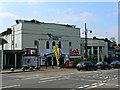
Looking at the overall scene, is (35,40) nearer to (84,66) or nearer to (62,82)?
(84,66)

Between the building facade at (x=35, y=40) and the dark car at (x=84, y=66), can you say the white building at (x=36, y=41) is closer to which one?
the building facade at (x=35, y=40)

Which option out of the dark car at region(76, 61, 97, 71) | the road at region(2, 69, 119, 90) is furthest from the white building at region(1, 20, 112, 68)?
the road at region(2, 69, 119, 90)

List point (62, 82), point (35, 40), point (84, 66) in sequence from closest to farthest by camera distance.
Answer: point (62, 82)
point (84, 66)
point (35, 40)

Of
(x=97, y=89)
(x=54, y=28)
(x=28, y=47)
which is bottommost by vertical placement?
(x=97, y=89)

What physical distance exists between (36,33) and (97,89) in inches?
1852

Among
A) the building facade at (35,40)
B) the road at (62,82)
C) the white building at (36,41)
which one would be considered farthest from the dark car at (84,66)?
the road at (62,82)

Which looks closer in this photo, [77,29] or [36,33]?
[36,33]

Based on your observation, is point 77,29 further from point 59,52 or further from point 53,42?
point 59,52

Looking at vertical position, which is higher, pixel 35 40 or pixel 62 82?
pixel 35 40

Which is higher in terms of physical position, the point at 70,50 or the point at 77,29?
the point at 77,29

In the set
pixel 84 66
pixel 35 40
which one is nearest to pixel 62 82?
pixel 84 66

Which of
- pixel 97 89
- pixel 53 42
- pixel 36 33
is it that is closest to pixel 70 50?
pixel 53 42

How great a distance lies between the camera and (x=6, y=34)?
224 feet

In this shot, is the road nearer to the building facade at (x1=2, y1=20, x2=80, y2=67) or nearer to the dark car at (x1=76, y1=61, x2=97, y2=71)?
the dark car at (x1=76, y1=61, x2=97, y2=71)
